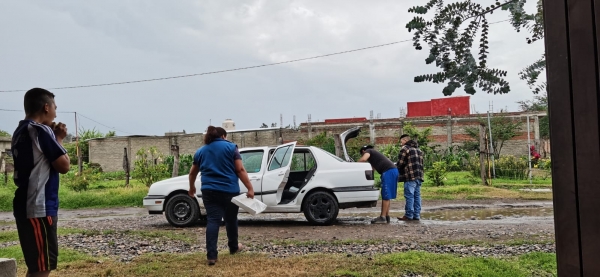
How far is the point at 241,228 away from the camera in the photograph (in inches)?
417

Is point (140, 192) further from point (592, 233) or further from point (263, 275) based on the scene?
point (592, 233)

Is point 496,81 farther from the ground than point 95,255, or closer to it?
farther from the ground

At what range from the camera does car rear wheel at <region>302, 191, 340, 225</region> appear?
34.5 feet

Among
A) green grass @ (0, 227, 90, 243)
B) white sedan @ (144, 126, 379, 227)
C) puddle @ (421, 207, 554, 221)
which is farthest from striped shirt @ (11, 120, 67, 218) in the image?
puddle @ (421, 207, 554, 221)

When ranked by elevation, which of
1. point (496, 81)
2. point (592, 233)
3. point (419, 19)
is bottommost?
point (592, 233)

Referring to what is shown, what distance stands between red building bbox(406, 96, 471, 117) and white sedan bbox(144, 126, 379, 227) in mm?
29946

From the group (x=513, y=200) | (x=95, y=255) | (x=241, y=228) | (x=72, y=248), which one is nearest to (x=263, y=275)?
(x=95, y=255)

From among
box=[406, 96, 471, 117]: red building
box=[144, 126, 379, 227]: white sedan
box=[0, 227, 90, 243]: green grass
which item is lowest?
box=[0, 227, 90, 243]: green grass

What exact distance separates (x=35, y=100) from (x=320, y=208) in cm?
703

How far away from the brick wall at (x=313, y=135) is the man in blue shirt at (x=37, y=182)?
28990 millimetres

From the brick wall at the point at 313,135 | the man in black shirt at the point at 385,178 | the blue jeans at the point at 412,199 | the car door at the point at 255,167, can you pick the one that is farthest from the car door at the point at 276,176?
the brick wall at the point at 313,135

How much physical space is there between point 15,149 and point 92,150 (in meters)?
38.2

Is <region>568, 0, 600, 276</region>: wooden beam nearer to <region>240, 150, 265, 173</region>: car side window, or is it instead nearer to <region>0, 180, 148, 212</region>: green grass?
<region>240, 150, 265, 173</region>: car side window

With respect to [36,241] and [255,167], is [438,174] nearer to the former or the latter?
[255,167]
